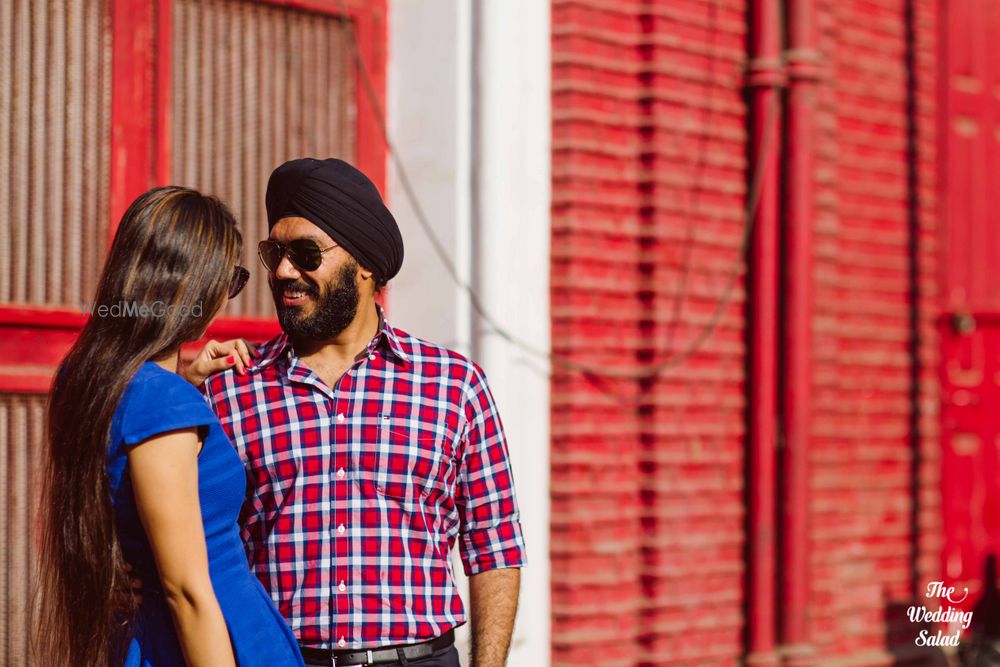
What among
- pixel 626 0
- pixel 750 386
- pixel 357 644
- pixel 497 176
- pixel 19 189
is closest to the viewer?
pixel 357 644

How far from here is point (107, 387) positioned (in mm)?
2436

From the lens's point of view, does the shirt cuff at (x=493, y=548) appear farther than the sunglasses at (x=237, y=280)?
Yes

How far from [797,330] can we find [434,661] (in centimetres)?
368

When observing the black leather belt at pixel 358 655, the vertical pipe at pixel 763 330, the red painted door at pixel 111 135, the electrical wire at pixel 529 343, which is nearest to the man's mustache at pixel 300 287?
the black leather belt at pixel 358 655

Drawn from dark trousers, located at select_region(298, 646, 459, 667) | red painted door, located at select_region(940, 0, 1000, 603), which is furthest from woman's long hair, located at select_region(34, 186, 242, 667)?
red painted door, located at select_region(940, 0, 1000, 603)

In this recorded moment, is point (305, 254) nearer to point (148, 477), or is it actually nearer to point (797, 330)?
point (148, 477)

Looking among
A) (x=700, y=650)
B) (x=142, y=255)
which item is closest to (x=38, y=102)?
(x=142, y=255)

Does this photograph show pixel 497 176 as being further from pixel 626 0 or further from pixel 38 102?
pixel 38 102

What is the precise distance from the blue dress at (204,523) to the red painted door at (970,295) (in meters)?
5.44

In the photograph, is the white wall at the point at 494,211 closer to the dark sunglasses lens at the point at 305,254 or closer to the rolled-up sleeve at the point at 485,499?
the rolled-up sleeve at the point at 485,499

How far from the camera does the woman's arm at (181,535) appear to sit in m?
2.35

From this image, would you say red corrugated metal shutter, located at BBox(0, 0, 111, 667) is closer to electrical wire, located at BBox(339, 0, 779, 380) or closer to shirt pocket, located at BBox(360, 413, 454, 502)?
electrical wire, located at BBox(339, 0, 779, 380)

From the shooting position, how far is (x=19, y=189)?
459cm

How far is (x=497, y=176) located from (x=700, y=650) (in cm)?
235
